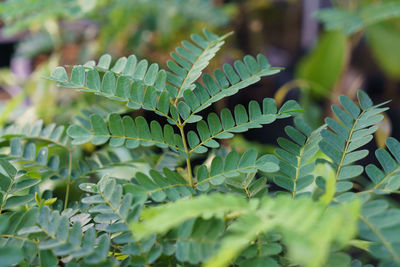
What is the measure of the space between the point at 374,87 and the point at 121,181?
1823 millimetres

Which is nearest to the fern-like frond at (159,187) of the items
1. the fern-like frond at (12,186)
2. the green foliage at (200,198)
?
the green foliage at (200,198)

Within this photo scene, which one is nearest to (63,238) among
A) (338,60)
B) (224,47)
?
(224,47)

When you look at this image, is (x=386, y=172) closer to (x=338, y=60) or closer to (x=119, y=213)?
(x=119, y=213)

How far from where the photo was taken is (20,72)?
56.3 inches

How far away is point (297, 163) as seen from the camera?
0.35 metres

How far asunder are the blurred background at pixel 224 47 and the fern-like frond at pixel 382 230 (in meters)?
0.47

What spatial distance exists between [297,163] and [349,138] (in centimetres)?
5

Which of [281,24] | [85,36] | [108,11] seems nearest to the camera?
[108,11]

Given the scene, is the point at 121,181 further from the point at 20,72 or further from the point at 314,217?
the point at 20,72

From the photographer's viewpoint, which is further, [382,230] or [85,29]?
[85,29]

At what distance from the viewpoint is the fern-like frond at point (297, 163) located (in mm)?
332

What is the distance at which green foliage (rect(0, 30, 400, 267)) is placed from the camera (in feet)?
0.77

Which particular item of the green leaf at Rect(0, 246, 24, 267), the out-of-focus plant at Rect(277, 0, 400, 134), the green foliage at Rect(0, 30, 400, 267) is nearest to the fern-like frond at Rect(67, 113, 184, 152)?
Answer: the green foliage at Rect(0, 30, 400, 267)

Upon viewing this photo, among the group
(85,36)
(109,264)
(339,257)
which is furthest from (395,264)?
(85,36)
